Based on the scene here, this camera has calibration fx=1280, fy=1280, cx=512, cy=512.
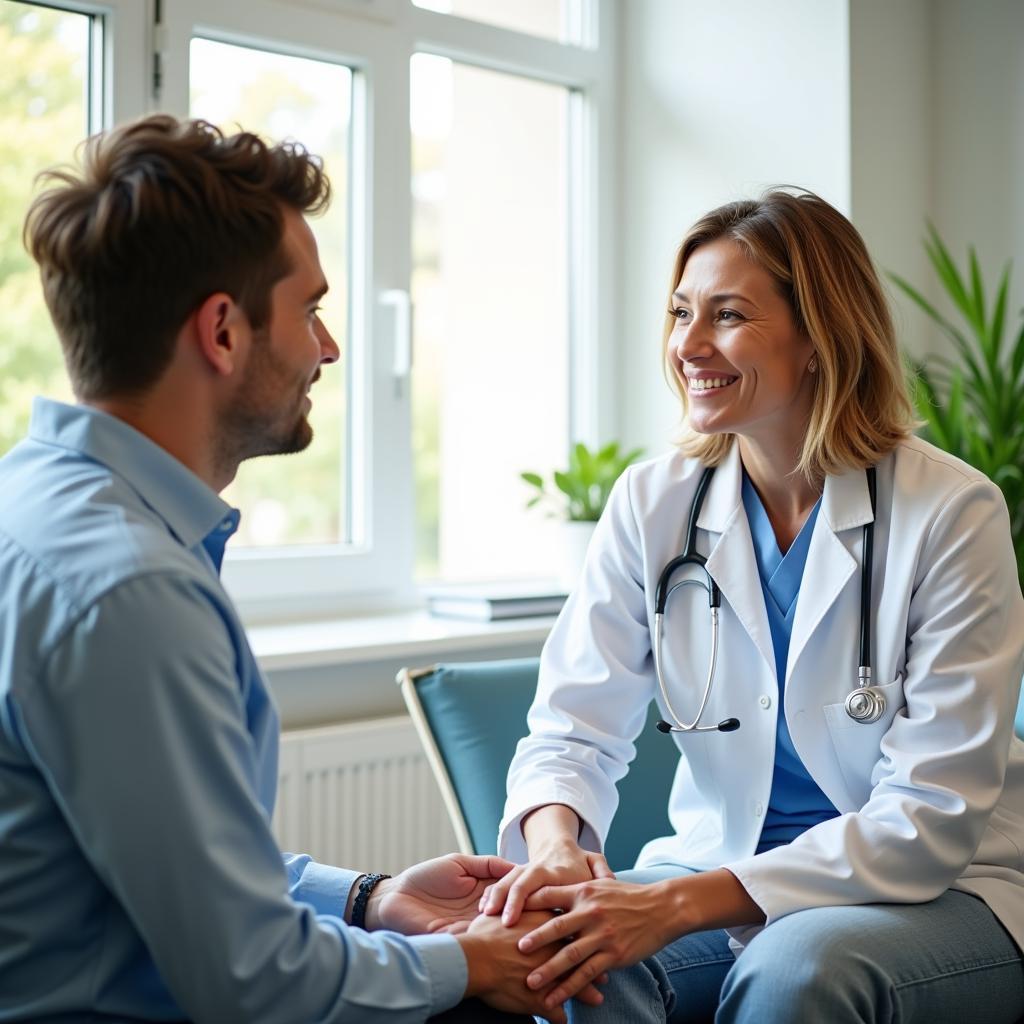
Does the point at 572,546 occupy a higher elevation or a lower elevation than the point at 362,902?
higher

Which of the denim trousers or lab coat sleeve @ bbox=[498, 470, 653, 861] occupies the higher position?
lab coat sleeve @ bbox=[498, 470, 653, 861]

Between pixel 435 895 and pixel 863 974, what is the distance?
457 mm

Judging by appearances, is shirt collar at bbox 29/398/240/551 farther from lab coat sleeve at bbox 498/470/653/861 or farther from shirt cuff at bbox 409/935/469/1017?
lab coat sleeve at bbox 498/470/653/861

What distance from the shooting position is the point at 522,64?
3100 mm

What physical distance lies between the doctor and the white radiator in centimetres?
81

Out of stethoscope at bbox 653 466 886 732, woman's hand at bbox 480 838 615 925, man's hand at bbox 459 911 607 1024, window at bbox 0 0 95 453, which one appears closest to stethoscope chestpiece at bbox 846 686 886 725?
stethoscope at bbox 653 466 886 732

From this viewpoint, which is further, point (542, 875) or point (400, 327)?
point (400, 327)

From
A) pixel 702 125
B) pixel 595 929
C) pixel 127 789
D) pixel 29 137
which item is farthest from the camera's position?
pixel 702 125

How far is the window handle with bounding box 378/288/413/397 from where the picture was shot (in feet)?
9.38

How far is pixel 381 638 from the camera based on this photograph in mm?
2506

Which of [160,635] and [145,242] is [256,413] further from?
[160,635]

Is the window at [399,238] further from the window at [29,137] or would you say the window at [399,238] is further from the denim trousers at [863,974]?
the denim trousers at [863,974]

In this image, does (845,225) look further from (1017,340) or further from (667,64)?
(667,64)

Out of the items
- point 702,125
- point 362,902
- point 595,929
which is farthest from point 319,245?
point 595,929
